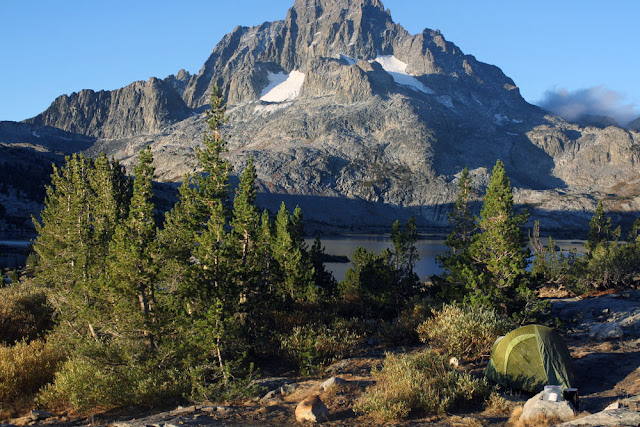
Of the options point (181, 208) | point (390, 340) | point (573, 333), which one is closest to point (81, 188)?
point (181, 208)

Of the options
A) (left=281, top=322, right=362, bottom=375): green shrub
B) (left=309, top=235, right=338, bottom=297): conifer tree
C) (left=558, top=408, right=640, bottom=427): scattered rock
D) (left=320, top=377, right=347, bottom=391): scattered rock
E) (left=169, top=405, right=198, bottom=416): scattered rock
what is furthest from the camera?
(left=309, top=235, right=338, bottom=297): conifer tree

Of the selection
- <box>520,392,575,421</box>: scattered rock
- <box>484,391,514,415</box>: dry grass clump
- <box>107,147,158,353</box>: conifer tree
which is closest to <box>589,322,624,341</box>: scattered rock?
<box>484,391,514,415</box>: dry grass clump

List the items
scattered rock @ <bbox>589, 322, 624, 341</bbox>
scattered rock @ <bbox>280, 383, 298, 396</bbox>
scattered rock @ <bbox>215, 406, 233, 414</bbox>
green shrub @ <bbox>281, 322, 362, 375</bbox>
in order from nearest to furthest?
scattered rock @ <bbox>215, 406, 233, 414</bbox>
scattered rock @ <bbox>280, 383, 298, 396</bbox>
green shrub @ <bbox>281, 322, 362, 375</bbox>
scattered rock @ <bbox>589, 322, 624, 341</bbox>

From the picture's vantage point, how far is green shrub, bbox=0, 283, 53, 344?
80.9 feet

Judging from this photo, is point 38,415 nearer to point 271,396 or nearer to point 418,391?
point 271,396

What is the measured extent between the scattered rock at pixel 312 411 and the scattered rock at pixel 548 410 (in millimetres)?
5191

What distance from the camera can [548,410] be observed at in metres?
11.6

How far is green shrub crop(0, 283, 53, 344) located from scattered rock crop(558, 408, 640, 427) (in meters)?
23.0

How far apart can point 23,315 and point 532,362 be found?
84.4 feet

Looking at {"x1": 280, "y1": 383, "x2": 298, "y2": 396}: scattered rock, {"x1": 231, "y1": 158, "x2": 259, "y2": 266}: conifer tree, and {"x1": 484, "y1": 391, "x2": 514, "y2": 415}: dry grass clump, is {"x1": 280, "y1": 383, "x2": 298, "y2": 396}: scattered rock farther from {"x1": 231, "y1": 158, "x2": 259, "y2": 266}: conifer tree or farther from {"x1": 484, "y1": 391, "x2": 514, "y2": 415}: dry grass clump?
{"x1": 231, "y1": 158, "x2": 259, "y2": 266}: conifer tree

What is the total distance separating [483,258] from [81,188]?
71.7 ft

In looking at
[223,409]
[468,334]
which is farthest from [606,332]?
[223,409]

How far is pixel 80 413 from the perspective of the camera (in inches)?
652

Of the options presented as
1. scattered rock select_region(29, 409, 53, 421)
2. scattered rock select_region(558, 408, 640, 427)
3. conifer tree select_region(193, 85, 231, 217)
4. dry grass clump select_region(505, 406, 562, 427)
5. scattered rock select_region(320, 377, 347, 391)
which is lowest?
scattered rock select_region(29, 409, 53, 421)
